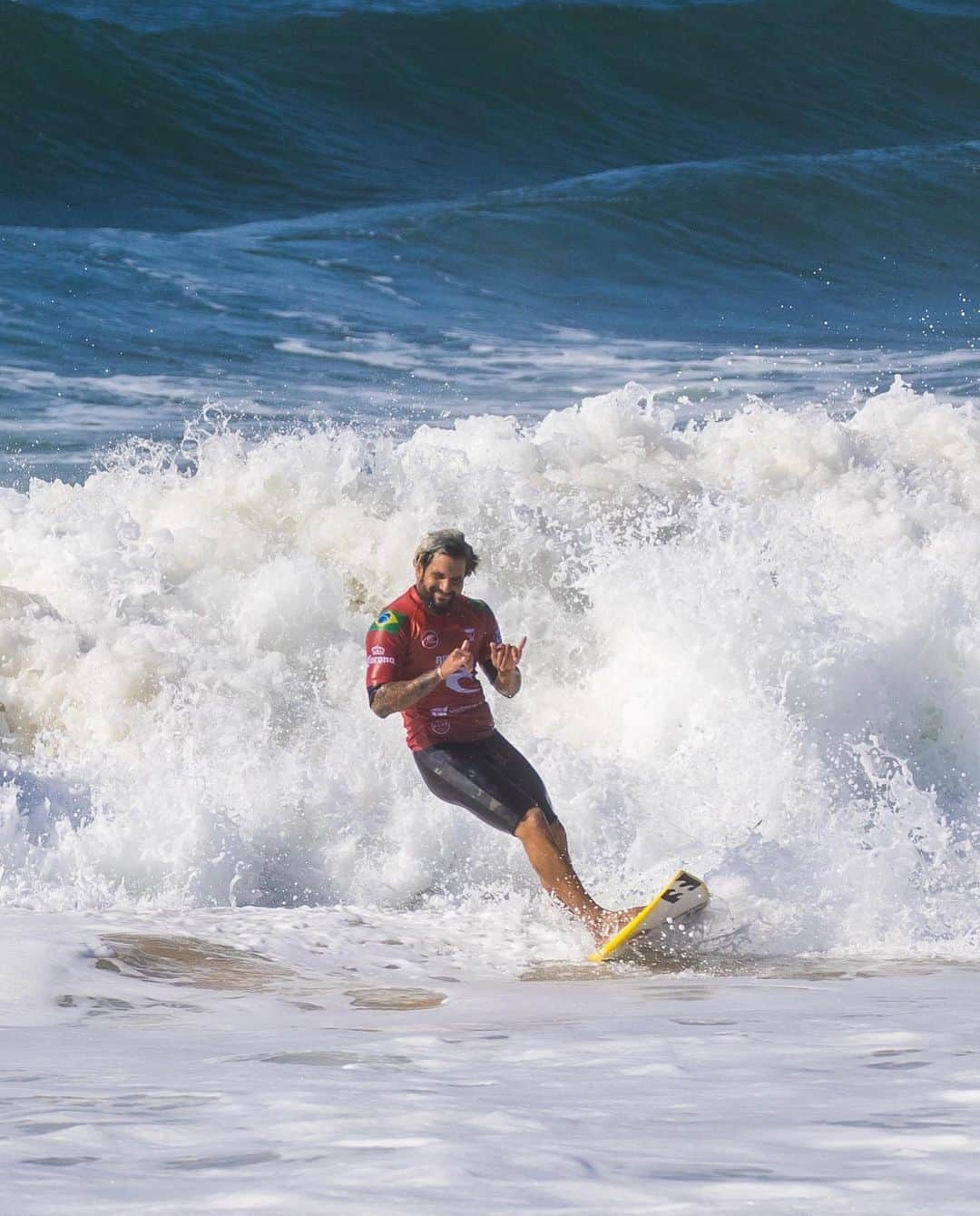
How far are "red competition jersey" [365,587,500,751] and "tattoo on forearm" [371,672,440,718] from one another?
0.06m

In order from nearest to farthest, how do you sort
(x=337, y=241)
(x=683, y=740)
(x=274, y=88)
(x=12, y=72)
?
(x=683, y=740) < (x=337, y=241) < (x=12, y=72) < (x=274, y=88)

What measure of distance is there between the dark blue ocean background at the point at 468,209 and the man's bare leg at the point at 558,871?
6.45 metres

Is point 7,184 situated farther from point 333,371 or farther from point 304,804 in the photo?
point 304,804

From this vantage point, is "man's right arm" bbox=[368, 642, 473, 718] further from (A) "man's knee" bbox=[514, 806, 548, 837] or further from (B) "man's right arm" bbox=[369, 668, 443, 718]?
(A) "man's knee" bbox=[514, 806, 548, 837]

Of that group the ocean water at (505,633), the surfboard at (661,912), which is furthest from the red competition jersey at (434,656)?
the surfboard at (661,912)

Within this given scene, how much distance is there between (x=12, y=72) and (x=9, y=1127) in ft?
67.5

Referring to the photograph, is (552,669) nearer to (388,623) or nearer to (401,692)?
(388,623)

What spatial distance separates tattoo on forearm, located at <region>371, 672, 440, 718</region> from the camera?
560 cm

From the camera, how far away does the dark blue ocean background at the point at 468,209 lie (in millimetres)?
14406

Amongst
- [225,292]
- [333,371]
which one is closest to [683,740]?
[333,371]

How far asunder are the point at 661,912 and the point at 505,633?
339 centimetres

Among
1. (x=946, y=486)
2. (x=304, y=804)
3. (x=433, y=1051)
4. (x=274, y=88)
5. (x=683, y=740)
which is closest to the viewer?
(x=433, y=1051)

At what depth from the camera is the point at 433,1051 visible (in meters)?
3.90

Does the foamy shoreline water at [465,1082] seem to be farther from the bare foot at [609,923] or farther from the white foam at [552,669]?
the white foam at [552,669]
